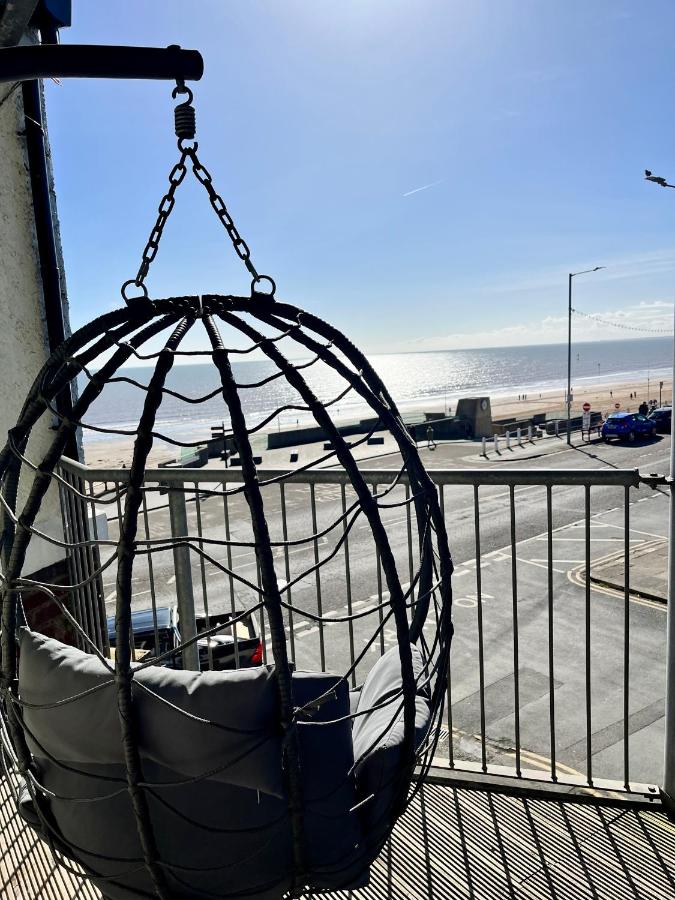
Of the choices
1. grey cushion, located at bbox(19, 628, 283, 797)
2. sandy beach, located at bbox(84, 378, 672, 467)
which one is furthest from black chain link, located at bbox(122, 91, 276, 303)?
sandy beach, located at bbox(84, 378, 672, 467)

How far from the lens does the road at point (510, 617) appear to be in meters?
6.05

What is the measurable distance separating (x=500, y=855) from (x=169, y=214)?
225cm

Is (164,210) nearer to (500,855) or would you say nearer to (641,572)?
(500,855)

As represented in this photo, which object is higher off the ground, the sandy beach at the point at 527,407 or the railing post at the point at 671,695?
the railing post at the point at 671,695

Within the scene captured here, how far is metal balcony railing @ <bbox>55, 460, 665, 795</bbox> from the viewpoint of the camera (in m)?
2.57

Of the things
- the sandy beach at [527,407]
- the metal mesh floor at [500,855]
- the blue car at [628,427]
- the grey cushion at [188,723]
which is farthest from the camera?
the sandy beach at [527,407]

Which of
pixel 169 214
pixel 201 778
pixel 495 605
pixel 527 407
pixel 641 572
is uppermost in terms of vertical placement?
pixel 169 214

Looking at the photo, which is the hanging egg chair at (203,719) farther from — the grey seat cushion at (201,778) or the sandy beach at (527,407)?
the sandy beach at (527,407)

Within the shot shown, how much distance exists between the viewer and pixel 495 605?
9.72m

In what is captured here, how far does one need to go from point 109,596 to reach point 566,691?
752cm

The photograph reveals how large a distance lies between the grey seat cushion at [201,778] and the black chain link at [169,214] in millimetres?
973

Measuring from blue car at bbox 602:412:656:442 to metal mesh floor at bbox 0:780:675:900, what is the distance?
24045 millimetres

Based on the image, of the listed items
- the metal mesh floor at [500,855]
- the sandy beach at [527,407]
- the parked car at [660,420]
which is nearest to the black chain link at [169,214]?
the metal mesh floor at [500,855]

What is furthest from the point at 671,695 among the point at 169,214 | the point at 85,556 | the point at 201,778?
the point at 85,556
